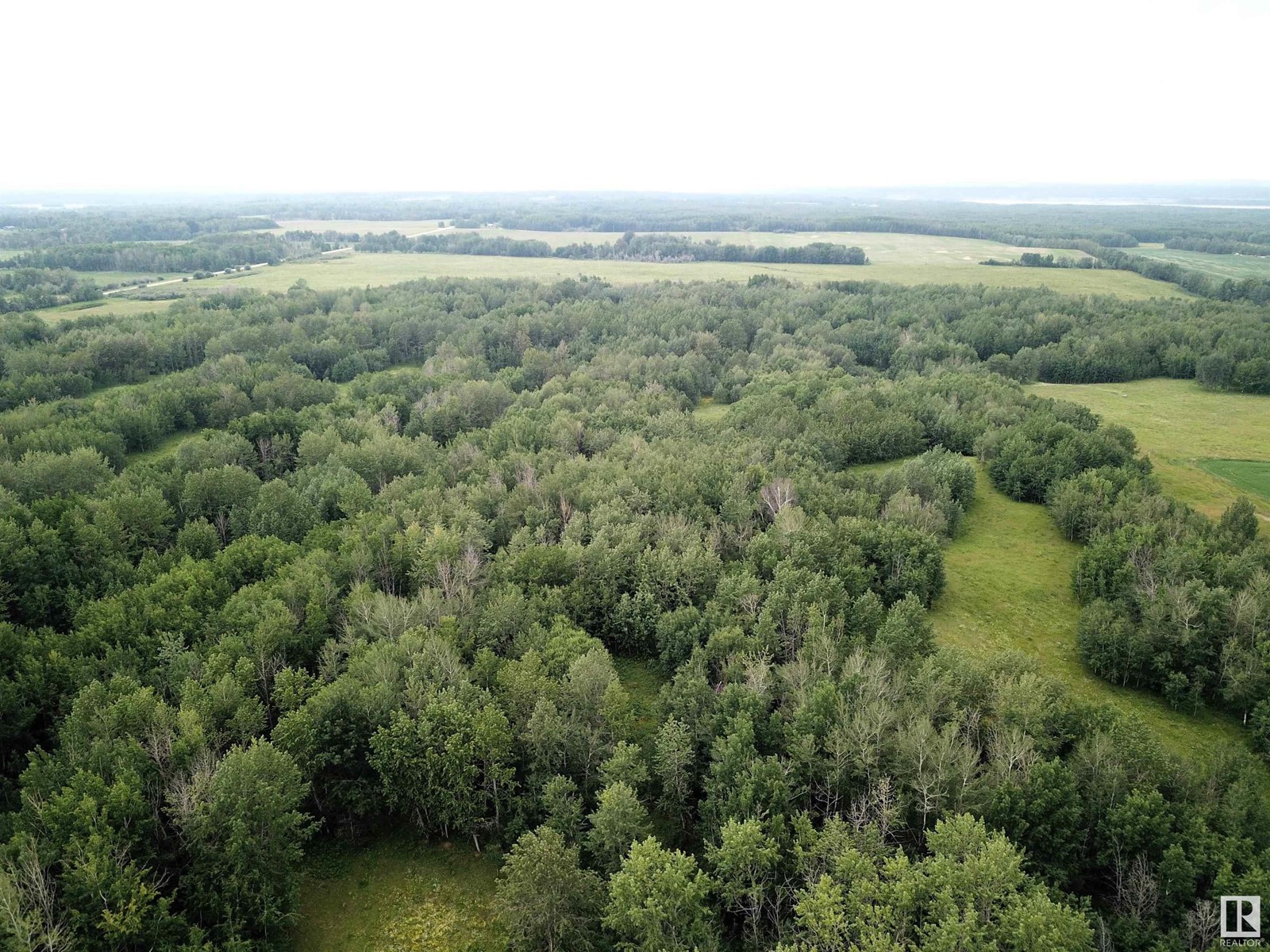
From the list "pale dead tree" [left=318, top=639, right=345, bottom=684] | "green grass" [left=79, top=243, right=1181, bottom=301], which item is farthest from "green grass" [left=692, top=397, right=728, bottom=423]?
"green grass" [left=79, top=243, right=1181, bottom=301]

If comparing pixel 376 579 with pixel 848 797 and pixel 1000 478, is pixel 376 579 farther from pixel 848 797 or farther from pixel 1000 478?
pixel 1000 478

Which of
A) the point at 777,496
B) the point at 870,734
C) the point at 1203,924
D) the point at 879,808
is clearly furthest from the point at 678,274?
the point at 1203,924

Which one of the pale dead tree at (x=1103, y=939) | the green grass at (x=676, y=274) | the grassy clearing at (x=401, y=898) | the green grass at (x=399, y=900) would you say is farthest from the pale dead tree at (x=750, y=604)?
the green grass at (x=676, y=274)

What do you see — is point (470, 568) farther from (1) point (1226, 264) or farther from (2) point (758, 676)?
(1) point (1226, 264)

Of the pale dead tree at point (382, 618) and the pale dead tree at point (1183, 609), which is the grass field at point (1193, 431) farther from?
A: the pale dead tree at point (382, 618)

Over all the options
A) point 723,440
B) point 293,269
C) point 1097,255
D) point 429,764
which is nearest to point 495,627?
point 429,764

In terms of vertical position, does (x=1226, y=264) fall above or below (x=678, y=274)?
above
